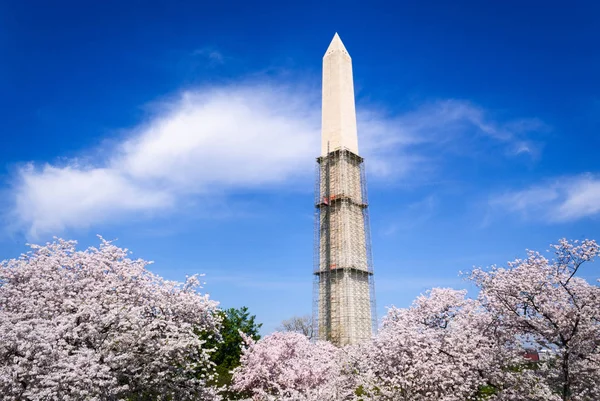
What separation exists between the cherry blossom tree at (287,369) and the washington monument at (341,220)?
20.5m

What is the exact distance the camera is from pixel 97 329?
45.3 ft

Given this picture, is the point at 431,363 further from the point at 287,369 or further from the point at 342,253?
the point at 342,253

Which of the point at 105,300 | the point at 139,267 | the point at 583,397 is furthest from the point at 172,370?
the point at 583,397

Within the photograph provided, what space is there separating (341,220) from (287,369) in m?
28.6

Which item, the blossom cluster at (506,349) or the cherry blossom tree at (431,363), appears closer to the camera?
the blossom cluster at (506,349)

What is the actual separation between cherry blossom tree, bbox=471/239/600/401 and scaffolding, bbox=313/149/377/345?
31.9 meters

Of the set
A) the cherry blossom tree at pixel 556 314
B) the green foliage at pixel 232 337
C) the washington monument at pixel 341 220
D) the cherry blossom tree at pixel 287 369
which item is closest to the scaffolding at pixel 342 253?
the washington monument at pixel 341 220

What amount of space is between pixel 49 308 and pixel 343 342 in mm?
36303

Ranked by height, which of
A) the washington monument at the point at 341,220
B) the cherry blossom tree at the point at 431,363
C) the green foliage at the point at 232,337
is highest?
the washington monument at the point at 341,220

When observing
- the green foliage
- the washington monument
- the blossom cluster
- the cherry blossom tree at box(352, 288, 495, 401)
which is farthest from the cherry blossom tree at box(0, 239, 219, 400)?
the washington monument

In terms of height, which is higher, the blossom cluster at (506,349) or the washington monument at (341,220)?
the washington monument at (341,220)

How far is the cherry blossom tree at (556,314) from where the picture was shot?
1462cm

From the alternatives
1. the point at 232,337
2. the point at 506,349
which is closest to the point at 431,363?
the point at 506,349

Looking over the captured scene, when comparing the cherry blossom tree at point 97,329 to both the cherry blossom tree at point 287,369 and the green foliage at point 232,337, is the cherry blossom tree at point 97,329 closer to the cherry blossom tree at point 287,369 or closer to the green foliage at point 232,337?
the cherry blossom tree at point 287,369
